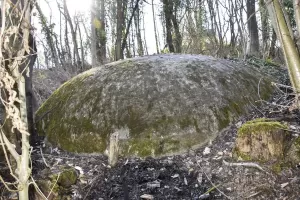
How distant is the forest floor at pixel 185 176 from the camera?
113 inches

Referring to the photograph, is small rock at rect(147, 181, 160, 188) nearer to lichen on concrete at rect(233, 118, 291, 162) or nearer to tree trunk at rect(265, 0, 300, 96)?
lichen on concrete at rect(233, 118, 291, 162)

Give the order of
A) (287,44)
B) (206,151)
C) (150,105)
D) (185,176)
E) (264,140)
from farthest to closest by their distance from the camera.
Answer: (150,105) → (206,151) → (185,176) → (287,44) → (264,140)

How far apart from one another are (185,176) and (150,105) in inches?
40.1

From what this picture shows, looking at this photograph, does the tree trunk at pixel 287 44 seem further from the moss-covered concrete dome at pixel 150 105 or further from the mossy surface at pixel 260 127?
the moss-covered concrete dome at pixel 150 105

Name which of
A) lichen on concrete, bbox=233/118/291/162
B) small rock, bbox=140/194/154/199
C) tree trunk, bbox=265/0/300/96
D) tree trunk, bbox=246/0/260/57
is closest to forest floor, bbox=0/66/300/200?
small rock, bbox=140/194/154/199

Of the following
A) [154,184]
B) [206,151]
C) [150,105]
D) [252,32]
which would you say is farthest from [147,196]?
[252,32]

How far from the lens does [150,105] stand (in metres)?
3.88

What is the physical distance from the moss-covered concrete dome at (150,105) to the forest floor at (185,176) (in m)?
0.16

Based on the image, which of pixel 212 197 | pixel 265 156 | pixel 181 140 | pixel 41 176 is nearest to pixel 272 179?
pixel 265 156

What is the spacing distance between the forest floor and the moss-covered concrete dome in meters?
0.16

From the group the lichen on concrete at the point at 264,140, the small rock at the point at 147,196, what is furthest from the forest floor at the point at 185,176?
the lichen on concrete at the point at 264,140

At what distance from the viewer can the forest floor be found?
2.88 metres

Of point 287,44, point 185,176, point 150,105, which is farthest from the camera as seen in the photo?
point 150,105

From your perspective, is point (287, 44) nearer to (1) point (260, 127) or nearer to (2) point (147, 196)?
(1) point (260, 127)
